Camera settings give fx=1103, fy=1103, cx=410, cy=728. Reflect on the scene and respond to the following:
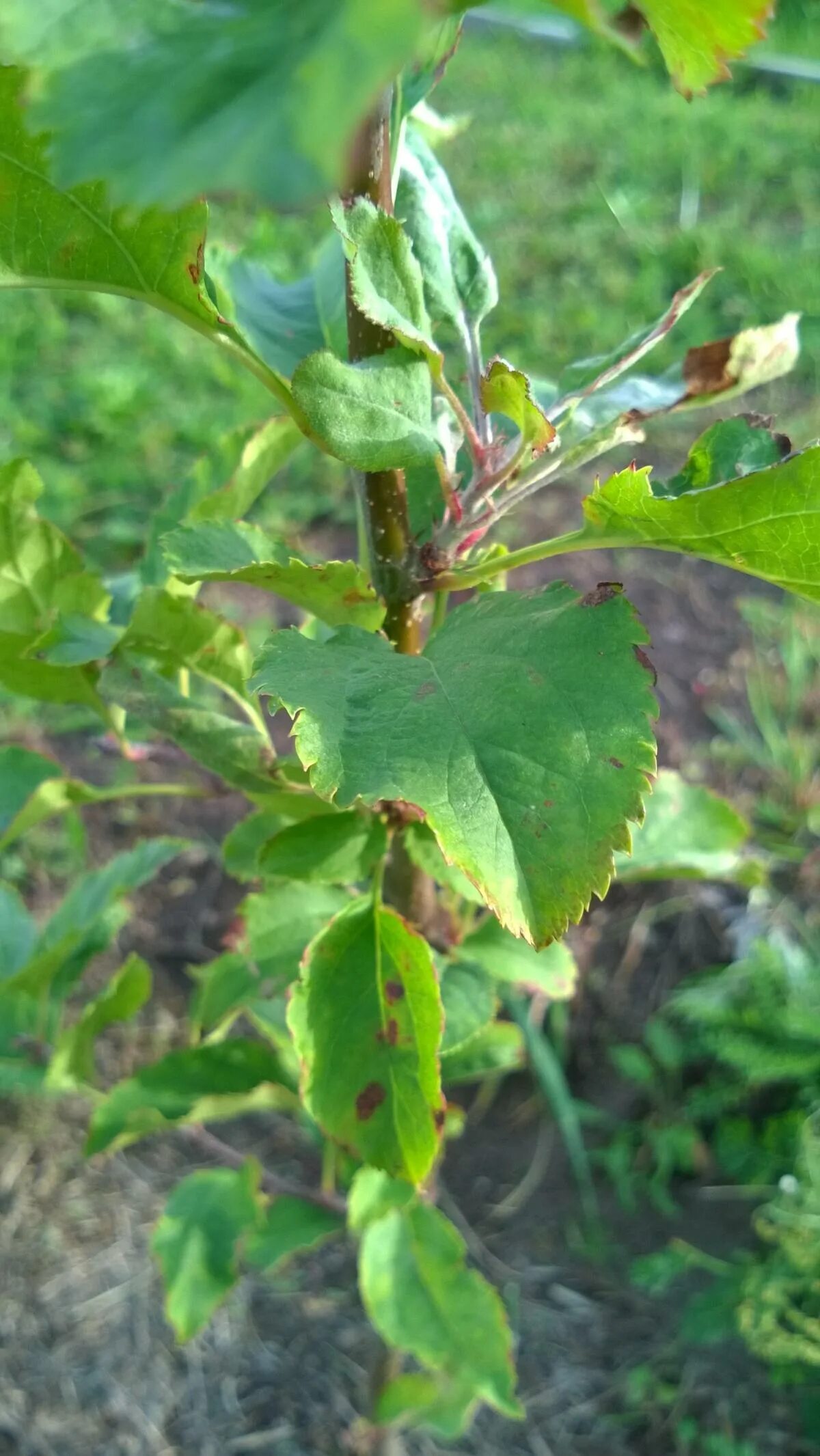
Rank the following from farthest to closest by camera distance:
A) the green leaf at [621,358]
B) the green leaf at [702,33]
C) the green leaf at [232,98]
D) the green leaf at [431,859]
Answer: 1. the green leaf at [431,859]
2. the green leaf at [621,358]
3. the green leaf at [702,33]
4. the green leaf at [232,98]

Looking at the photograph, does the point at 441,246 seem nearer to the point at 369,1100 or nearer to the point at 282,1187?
the point at 369,1100

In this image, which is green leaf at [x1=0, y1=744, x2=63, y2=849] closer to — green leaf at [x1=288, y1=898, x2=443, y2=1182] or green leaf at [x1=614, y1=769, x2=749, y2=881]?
green leaf at [x1=288, y1=898, x2=443, y2=1182]

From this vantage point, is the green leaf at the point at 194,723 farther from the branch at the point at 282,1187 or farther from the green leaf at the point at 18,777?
the branch at the point at 282,1187

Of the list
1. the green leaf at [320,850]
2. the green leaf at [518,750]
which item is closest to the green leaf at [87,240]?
the green leaf at [518,750]

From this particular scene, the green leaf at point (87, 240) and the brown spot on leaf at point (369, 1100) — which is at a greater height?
the green leaf at point (87, 240)

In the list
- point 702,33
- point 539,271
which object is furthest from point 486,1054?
point 539,271

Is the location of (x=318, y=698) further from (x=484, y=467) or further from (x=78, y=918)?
(x=78, y=918)
